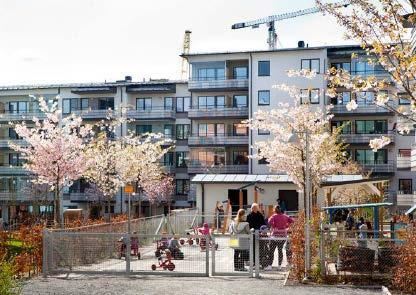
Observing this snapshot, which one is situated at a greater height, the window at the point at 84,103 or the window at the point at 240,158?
the window at the point at 84,103

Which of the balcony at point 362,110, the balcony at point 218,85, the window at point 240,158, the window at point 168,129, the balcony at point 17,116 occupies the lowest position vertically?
the window at point 240,158

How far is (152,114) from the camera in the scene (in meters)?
69.7

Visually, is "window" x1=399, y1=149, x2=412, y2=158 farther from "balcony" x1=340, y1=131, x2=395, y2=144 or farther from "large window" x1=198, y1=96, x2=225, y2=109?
"large window" x1=198, y1=96, x2=225, y2=109

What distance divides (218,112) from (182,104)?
7.15m

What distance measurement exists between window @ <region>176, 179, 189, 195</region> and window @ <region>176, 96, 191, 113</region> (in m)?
7.01

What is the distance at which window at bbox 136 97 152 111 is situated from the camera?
71000mm

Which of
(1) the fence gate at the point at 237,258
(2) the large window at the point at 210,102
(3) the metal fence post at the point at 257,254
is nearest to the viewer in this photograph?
(3) the metal fence post at the point at 257,254

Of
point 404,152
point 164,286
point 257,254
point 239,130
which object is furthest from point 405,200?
point 164,286

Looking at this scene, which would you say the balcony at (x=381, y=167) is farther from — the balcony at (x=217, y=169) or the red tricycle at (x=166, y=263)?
the red tricycle at (x=166, y=263)

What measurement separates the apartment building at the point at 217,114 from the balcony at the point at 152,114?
10cm

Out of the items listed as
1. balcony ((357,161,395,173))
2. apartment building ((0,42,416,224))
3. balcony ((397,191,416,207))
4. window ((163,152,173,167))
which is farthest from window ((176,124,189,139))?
balcony ((397,191,416,207))

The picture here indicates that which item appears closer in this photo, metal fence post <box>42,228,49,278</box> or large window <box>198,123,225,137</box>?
metal fence post <box>42,228,49,278</box>

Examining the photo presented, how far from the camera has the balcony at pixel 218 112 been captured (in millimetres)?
63594

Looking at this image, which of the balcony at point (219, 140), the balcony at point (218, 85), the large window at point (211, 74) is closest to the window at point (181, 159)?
the balcony at point (219, 140)
